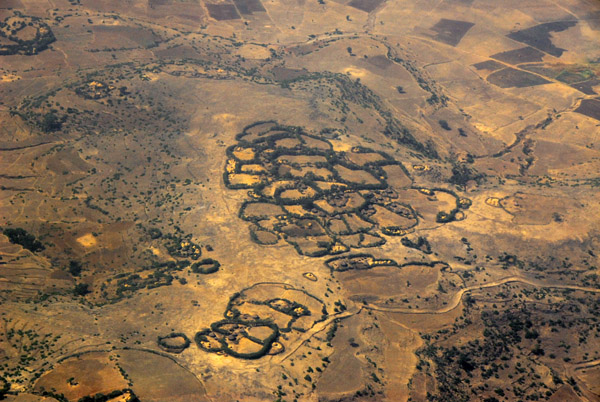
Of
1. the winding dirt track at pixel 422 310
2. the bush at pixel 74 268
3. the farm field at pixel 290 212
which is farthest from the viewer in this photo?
the bush at pixel 74 268

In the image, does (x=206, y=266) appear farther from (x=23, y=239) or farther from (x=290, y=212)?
(x=23, y=239)

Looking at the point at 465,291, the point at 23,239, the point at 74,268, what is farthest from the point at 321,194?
the point at 23,239

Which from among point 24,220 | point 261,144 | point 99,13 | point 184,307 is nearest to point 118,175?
point 24,220

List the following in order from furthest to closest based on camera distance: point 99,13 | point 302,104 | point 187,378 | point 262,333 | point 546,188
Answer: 1. point 99,13
2. point 302,104
3. point 546,188
4. point 262,333
5. point 187,378

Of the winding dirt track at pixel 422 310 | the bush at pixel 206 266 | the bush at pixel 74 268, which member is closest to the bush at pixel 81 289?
the bush at pixel 74 268

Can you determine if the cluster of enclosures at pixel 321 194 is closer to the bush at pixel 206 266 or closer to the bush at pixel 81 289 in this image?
the bush at pixel 206 266

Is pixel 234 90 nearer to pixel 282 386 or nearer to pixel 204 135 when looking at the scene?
pixel 204 135

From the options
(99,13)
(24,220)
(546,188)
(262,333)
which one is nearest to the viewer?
(262,333)

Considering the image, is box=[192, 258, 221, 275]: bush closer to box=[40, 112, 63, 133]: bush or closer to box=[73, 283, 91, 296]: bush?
box=[73, 283, 91, 296]: bush
